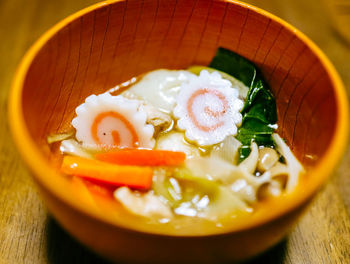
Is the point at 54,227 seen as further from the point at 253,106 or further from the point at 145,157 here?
the point at 253,106

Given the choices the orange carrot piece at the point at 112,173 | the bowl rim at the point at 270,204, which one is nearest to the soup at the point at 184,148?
the orange carrot piece at the point at 112,173

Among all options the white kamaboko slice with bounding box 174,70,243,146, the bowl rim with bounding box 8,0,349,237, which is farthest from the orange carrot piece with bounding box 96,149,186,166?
the bowl rim with bounding box 8,0,349,237

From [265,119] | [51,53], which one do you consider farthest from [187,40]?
[51,53]

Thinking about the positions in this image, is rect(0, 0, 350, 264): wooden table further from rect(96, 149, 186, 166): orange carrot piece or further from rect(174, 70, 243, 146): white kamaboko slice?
rect(174, 70, 243, 146): white kamaboko slice

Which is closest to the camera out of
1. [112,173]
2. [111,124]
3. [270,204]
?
[270,204]

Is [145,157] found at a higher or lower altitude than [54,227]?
higher

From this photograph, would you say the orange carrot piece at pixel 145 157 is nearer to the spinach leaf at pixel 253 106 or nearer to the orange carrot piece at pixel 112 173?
the orange carrot piece at pixel 112 173

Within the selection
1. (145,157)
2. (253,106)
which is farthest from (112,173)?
(253,106)
